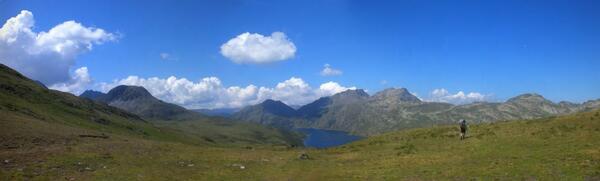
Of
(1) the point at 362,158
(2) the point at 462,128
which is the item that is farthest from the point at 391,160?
(2) the point at 462,128

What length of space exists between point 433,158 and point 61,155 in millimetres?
34824

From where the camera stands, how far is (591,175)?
29453 mm

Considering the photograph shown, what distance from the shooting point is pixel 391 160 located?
43.6 metres

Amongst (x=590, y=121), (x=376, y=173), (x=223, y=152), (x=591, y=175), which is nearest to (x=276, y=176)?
(x=376, y=173)

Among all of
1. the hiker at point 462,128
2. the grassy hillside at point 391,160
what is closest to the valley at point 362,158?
the grassy hillside at point 391,160

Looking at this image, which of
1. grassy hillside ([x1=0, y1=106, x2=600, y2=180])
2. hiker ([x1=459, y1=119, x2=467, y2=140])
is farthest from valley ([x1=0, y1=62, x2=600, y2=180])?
hiker ([x1=459, y1=119, x2=467, y2=140])

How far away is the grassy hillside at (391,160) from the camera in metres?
34.1

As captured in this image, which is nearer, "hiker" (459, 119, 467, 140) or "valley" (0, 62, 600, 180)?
"valley" (0, 62, 600, 180)

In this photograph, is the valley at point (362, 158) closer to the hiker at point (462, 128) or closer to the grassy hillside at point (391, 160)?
the grassy hillside at point (391, 160)

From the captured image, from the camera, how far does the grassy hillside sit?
34.1m

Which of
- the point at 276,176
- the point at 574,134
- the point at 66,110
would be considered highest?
the point at 66,110

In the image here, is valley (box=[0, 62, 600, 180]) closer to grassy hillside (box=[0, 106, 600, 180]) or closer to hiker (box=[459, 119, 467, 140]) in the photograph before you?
grassy hillside (box=[0, 106, 600, 180])

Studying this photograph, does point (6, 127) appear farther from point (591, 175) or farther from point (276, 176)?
point (591, 175)

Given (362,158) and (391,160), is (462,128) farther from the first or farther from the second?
(391,160)
